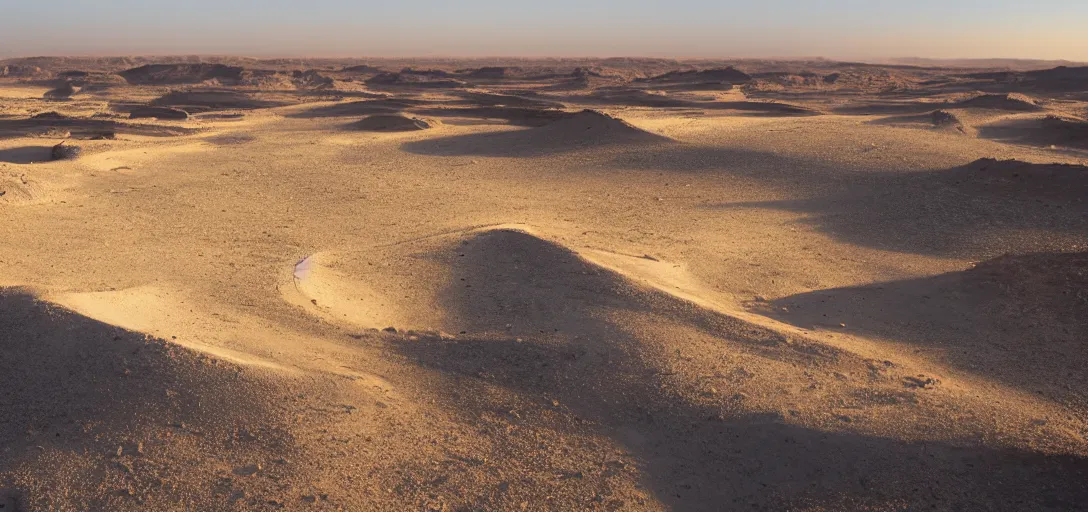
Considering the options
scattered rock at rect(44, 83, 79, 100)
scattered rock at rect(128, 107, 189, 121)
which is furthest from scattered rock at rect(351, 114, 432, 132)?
scattered rock at rect(44, 83, 79, 100)

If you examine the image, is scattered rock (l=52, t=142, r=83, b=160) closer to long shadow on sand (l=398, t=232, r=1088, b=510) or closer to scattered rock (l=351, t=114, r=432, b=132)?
scattered rock (l=351, t=114, r=432, b=132)

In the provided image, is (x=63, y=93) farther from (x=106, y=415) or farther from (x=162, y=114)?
(x=106, y=415)

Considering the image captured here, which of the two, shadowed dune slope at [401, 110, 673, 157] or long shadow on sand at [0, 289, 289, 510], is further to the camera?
shadowed dune slope at [401, 110, 673, 157]

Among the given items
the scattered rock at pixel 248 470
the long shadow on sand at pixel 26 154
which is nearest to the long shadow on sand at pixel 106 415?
the scattered rock at pixel 248 470

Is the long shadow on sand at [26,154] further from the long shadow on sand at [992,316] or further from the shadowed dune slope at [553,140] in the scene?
the long shadow on sand at [992,316]

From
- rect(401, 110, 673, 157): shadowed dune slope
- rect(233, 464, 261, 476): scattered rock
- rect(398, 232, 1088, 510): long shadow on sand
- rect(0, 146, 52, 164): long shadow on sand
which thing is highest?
rect(401, 110, 673, 157): shadowed dune slope

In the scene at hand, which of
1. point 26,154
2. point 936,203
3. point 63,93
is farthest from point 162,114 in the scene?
point 936,203

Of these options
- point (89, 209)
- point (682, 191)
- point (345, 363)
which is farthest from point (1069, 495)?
point (89, 209)
